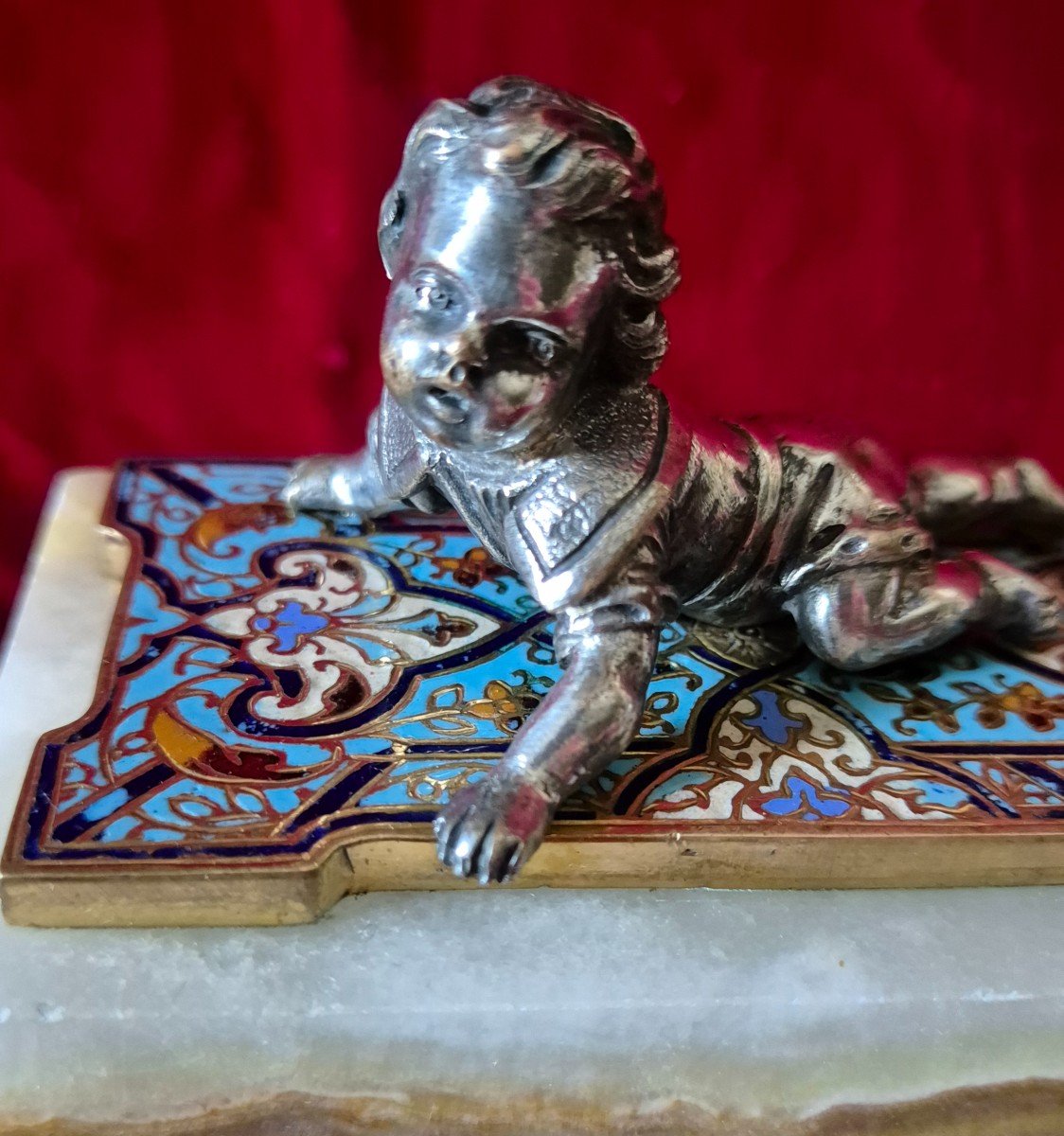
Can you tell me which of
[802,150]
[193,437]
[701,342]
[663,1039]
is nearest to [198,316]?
[193,437]

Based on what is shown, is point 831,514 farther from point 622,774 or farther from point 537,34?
point 537,34

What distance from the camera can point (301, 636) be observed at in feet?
3.45

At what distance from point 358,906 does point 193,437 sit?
90 cm

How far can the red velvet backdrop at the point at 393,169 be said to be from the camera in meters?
1.38

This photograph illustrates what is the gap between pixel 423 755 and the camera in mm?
923

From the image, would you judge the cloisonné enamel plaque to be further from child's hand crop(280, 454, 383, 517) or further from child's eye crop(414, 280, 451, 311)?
child's eye crop(414, 280, 451, 311)

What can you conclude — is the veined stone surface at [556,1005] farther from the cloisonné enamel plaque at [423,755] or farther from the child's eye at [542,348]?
the child's eye at [542,348]

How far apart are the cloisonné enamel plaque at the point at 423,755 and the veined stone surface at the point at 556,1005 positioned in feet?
0.08

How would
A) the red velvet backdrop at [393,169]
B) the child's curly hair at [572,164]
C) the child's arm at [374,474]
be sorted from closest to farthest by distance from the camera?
the child's curly hair at [572,164]
the child's arm at [374,474]
the red velvet backdrop at [393,169]

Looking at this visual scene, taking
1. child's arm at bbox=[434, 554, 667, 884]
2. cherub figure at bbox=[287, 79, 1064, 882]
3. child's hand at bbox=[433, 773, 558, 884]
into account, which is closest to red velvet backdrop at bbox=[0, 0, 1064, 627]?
cherub figure at bbox=[287, 79, 1064, 882]

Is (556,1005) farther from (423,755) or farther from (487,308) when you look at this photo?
(487,308)

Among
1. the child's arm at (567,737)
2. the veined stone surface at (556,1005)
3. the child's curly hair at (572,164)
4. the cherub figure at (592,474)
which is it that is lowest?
the veined stone surface at (556,1005)

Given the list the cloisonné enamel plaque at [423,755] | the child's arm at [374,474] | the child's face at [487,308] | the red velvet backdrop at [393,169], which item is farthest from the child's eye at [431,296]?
the red velvet backdrop at [393,169]

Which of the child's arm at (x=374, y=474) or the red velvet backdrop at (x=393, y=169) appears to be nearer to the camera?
the child's arm at (x=374, y=474)
